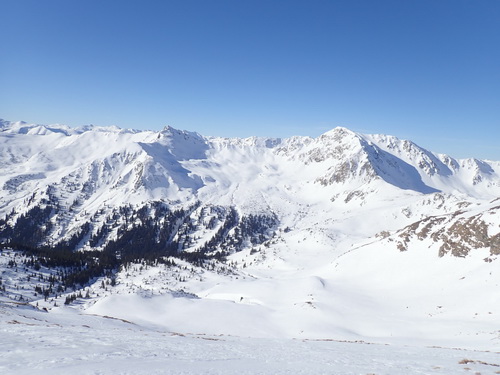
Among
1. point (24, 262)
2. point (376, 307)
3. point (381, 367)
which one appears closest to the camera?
point (381, 367)

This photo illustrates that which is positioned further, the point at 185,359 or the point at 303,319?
the point at 303,319

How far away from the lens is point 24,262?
14588 centimetres

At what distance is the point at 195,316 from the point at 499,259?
66.7 meters

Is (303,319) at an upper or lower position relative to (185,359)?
lower

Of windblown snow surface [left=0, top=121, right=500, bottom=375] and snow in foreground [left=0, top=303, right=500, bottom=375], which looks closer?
snow in foreground [left=0, top=303, right=500, bottom=375]

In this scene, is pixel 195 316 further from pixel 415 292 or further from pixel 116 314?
pixel 415 292

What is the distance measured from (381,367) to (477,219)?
82.7 m

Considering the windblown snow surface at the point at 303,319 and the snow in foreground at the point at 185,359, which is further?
the windblown snow surface at the point at 303,319

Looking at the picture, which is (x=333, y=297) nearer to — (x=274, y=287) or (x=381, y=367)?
(x=274, y=287)

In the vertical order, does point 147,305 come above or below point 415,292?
below

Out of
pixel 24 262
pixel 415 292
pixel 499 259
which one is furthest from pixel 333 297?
pixel 24 262

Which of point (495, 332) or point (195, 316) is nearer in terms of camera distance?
point (495, 332)

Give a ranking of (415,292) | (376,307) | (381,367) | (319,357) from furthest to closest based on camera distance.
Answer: (415,292), (376,307), (319,357), (381,367)

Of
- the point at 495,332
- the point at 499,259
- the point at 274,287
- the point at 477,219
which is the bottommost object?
the point at 274,287
